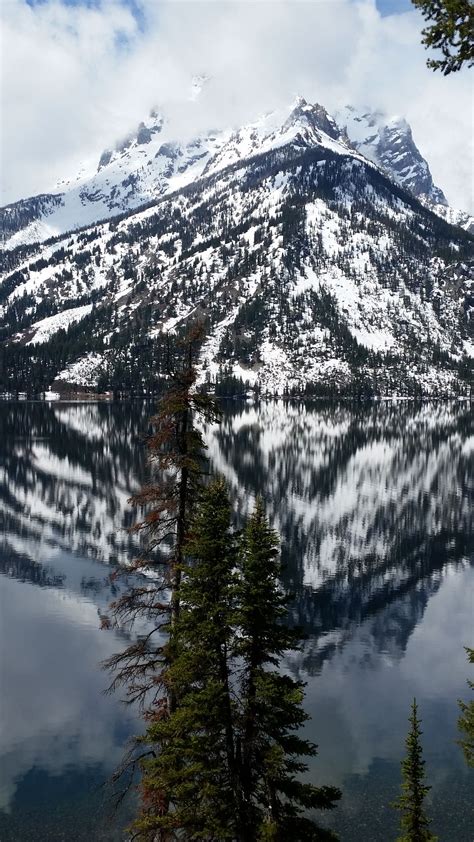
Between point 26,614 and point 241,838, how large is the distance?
42.3 meters

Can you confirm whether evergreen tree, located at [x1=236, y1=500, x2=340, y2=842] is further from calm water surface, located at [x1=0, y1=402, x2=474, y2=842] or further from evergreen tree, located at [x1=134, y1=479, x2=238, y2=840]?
calm water surface, located at [x1=0, y1=402, x2=474, y2=842]

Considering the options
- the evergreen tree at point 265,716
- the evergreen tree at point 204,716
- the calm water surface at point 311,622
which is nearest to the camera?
the evergreen tree at point 265,716

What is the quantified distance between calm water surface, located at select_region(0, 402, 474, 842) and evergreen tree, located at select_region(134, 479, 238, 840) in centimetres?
1238

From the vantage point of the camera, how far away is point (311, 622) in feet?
175

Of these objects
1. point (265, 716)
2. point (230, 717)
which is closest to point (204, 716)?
point (230, 717)

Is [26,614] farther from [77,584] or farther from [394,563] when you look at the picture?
[394,563]

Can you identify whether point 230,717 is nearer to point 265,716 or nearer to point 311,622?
point 265,716

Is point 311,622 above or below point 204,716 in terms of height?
below

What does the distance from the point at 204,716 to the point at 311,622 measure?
38290 mm

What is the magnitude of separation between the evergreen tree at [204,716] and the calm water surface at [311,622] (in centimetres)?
1238

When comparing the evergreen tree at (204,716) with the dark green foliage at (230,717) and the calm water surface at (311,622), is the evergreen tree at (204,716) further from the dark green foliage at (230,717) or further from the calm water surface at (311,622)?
the calm water surface at (311,622)

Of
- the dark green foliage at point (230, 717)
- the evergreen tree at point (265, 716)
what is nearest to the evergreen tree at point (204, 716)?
the dark green foliage at point (230, 717)

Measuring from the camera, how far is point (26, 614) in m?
53.8

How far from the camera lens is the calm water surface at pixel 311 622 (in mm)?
30344
